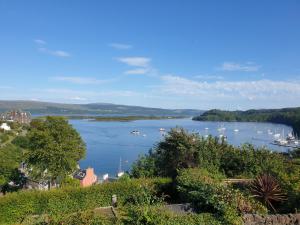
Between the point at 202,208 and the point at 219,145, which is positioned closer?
the point at 202,208

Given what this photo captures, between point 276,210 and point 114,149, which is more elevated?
point 276,210

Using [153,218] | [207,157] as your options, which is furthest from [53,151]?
[153,218]

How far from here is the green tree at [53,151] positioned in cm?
2461

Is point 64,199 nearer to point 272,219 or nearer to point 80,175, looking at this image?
point 272,219

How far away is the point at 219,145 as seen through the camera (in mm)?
20531

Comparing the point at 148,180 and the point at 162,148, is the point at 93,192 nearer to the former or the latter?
the point at 148,180

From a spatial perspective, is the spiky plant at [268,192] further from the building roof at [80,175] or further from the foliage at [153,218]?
the building roof at [80,175]

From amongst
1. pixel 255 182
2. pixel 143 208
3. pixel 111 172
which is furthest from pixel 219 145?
pixel 111 172

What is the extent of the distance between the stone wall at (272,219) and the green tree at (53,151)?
1730 centimetres

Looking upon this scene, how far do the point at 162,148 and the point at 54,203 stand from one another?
7777 mm

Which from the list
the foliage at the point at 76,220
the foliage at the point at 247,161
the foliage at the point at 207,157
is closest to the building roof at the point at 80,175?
the foliage at the point at 207,157

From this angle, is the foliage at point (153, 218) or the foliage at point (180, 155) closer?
the foliage at point (153, 218)

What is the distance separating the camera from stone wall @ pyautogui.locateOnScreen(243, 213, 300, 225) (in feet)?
31.3

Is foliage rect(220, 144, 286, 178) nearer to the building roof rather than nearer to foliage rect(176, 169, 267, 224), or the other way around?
foliage rect(176, 169, 267, 224)
